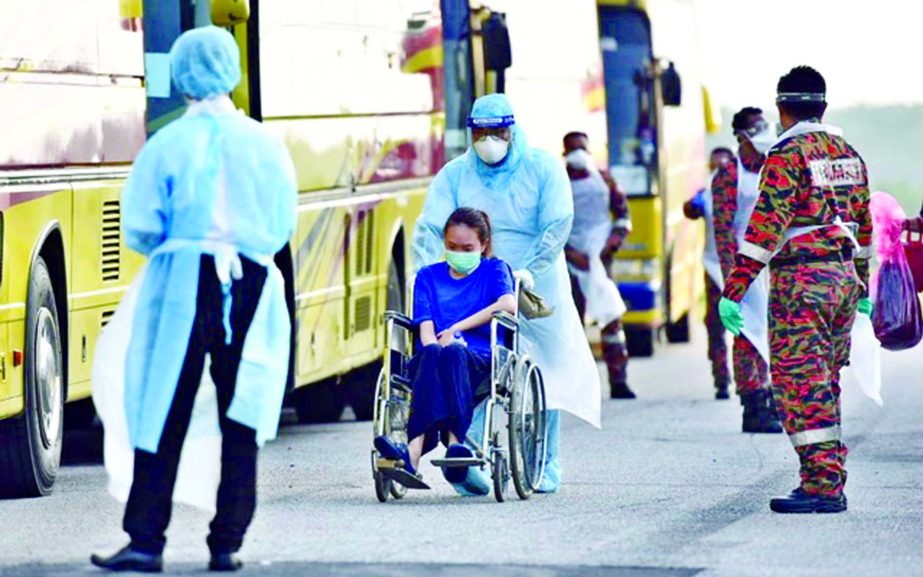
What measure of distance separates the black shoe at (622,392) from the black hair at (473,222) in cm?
807

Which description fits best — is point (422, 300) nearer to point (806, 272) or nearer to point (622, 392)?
point (806, 272)

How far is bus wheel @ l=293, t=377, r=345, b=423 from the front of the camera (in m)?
19.2

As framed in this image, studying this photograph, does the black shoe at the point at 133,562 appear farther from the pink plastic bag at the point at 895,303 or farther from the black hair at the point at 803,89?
the pink plastic bag at the point at 895,303

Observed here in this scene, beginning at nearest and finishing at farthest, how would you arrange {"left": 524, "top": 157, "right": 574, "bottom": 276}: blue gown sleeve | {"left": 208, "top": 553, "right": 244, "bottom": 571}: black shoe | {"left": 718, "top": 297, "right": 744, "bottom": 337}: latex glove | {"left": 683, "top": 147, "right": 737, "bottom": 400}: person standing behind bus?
{"left": 208, "top": 553, "right": 244, "bottom": 571}: black shoe < {"left": 718, "top": 297, "right": 744, "bottom": 337}: latex glove < {"left": 524, "top": 157, "right": 574, "bottom": 276}: blue gown sleeve < {"left": 683, "top": 147, "right": 737, "bottom": 400}: person standing behind bus

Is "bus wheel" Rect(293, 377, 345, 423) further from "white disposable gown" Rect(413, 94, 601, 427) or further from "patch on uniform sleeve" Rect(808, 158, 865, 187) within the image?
"patch on uniform sleeve" Rect(808, 158, 865, 187)

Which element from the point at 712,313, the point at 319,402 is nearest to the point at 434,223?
the point at 319,402

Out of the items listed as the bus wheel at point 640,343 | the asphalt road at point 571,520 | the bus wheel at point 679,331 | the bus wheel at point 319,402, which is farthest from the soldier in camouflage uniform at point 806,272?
the bus wheel at point 679,331

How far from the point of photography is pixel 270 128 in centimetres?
1594

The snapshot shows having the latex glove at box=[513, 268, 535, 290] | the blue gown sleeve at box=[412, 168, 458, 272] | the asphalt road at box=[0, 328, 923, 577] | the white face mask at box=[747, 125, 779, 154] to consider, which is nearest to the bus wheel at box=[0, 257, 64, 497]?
the asphalt road at box=[0, 328, 923, 577]

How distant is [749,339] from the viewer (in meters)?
17.5

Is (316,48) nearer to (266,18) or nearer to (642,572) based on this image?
(266,18)

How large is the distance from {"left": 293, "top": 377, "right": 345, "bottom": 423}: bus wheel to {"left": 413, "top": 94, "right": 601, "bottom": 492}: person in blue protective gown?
548 centimetres

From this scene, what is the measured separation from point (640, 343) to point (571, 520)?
15.3 meters

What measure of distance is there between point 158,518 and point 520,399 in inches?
125
